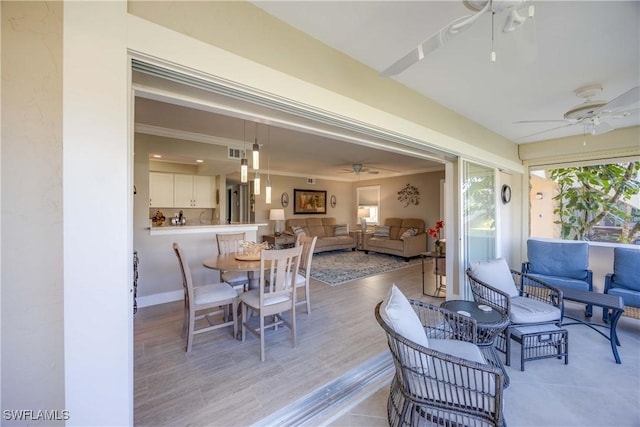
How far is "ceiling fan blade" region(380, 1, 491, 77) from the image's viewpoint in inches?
47.1

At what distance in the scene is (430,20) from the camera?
1.70 metres

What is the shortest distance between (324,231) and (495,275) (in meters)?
5.78

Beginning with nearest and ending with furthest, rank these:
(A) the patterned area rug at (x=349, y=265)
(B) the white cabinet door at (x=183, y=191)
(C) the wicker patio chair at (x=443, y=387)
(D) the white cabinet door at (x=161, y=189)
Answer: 1. (C) the wicker patio chair at (x=443, y=387)
2. (A) the patterned area rug at (x=349, y=265)
3. (D) the white cabinet door at (x=161, y=189)
4. (B) the white cabinet door at (x=183, y=191)

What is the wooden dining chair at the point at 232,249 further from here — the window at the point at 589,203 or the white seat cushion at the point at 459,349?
the window at the point at 589,203

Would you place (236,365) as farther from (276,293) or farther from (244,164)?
(244,164)

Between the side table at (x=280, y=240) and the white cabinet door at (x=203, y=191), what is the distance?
1.73 m

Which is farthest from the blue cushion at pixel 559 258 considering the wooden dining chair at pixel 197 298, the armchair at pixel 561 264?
the wooden dining chair at pixel 197 298

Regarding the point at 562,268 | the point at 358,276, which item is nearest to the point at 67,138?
the point at 358,276

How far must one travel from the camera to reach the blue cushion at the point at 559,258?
3559mm

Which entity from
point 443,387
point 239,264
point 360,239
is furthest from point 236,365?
point 360,239

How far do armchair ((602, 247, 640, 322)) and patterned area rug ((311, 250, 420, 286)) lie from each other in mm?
3225

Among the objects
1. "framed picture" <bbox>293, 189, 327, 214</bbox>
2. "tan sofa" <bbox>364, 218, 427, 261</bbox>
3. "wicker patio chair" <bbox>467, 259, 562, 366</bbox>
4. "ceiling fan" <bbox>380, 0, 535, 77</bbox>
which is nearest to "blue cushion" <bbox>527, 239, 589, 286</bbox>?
"wicker patio chair" <bbox>467, 259, 562, 366</bbox>

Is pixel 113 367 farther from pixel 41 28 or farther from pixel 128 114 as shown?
pixel 41 28

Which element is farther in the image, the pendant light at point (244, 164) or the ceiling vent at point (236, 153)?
the ceiling vent at point (236, 153)
